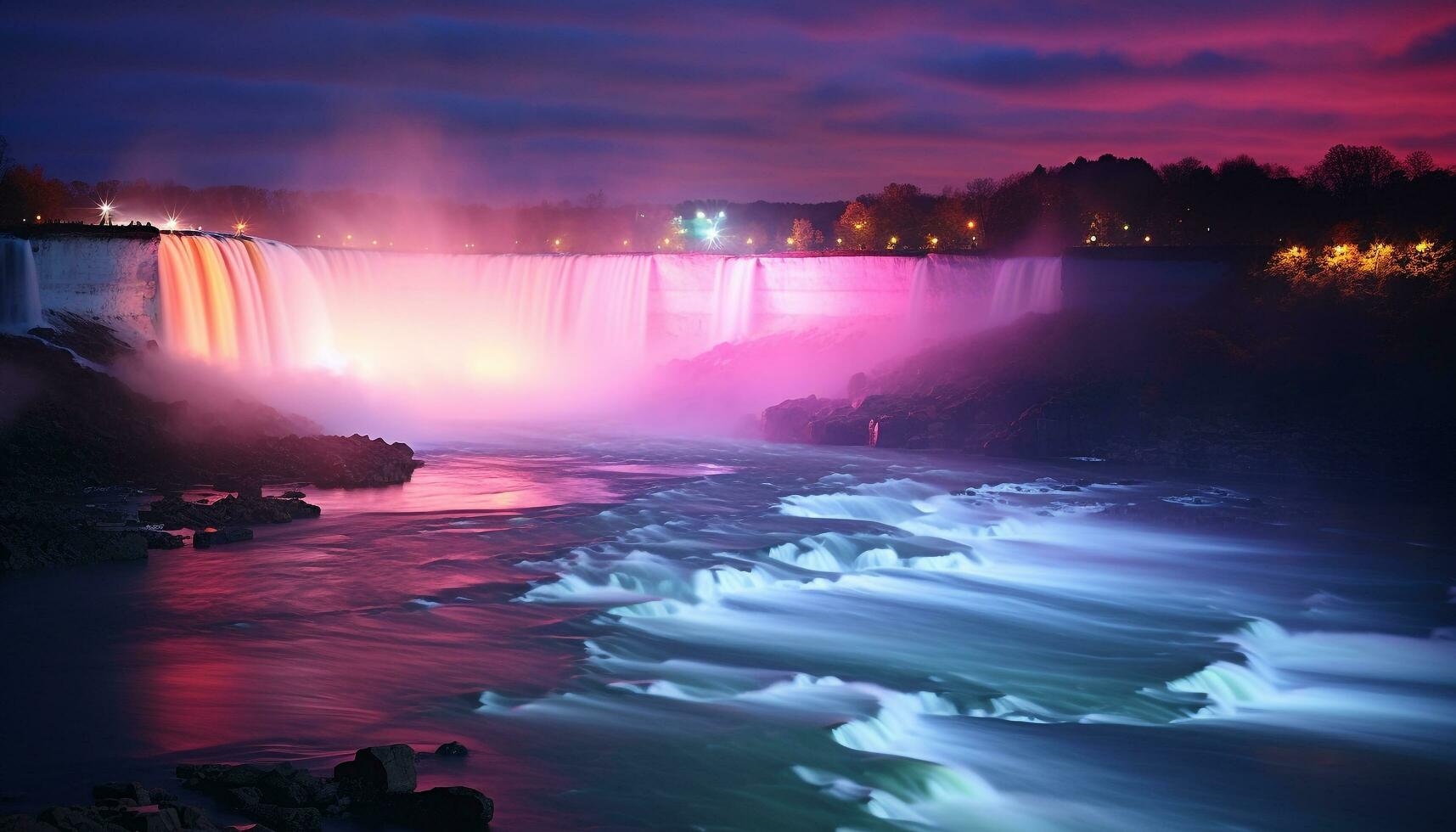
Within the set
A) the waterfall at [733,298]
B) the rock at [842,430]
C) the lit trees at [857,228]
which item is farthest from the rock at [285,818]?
the lit trees at [857,228]

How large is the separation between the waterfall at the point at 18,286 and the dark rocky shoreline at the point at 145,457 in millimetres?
1132

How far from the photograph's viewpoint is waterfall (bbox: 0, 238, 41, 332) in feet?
101

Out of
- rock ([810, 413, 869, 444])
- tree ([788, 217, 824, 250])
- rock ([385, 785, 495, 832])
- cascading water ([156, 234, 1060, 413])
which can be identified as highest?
tree ([788, 217, 824, 250])

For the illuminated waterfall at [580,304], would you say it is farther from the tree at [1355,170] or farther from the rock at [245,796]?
the rock at [245,796]

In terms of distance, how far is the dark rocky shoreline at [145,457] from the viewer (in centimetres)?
2084

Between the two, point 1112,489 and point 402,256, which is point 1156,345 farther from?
point 402,256

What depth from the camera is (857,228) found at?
87062 mm

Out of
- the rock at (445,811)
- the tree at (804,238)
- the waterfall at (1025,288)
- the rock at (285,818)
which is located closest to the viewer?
the rock at (285,818)

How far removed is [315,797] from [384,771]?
20.4 inches

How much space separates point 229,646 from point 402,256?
49.0m

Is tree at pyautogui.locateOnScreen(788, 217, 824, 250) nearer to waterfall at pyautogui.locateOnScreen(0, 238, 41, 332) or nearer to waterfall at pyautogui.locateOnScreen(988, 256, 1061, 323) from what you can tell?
waterfall at pyautogui.locateOnScreen(988, 256, 1061, 323)

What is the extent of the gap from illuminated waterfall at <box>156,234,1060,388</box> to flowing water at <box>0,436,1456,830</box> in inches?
977

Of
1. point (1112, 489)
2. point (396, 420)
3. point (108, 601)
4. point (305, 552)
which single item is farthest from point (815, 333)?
point (108, 601)

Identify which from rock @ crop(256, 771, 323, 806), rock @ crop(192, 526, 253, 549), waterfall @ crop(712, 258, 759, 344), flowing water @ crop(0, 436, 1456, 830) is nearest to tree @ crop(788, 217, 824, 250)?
waterfall @ crop(712, 258, 759, 344)
